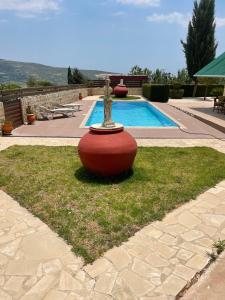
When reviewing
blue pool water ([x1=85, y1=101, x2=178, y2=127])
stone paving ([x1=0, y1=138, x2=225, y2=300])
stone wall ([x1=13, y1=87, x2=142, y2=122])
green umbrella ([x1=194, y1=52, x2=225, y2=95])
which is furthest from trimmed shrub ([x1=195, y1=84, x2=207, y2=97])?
stone paving ([x1=0, y1=138, x2=225, y2=300])

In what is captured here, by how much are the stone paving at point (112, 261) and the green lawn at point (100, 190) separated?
23cm

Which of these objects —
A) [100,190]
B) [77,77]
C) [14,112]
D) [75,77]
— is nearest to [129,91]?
[77,77]

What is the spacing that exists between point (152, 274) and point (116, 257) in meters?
0.60

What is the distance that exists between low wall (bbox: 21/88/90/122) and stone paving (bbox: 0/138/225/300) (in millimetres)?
10458

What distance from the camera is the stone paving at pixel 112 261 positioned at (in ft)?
11.0

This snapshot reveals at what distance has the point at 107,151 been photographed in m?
6.01

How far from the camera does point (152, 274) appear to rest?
3.63m

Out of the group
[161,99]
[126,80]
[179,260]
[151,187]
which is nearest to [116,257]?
[179,260]

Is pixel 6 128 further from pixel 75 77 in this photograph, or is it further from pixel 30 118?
pixel 75 77

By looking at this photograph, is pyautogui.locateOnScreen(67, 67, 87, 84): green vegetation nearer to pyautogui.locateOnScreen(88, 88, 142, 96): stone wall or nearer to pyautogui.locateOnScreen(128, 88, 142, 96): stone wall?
pyautogui.locateOnScreen(88, 88, 142, 96): stone wall

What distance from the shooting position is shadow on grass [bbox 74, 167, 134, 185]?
258 inches

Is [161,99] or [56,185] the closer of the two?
[56,185]

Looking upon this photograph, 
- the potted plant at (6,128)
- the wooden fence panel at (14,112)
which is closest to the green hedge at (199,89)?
the wooden fence panel at (14,112)

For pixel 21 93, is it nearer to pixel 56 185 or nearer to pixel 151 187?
pixel 56 185
